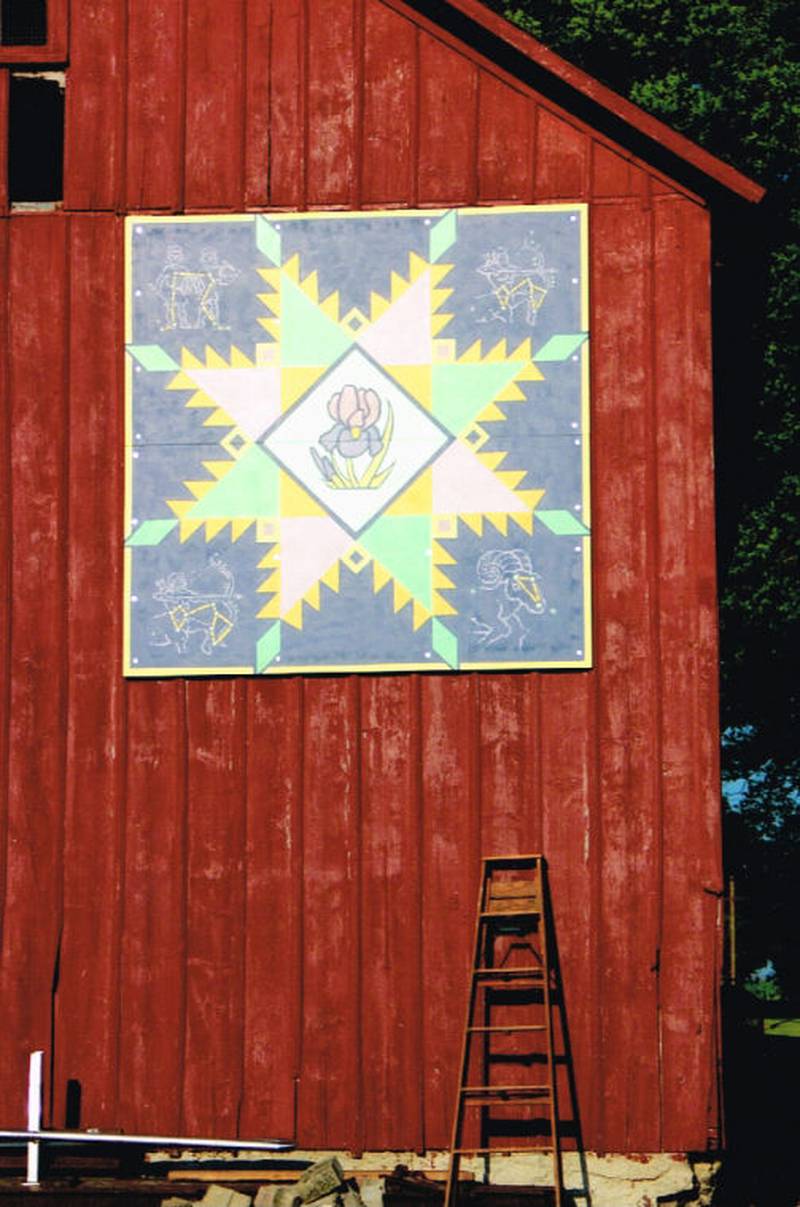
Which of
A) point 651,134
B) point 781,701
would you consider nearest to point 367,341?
point 651,134

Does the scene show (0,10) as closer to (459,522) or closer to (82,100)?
(82,100)

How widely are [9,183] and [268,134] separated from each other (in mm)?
1778

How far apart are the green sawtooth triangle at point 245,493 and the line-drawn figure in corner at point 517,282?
1653 mm

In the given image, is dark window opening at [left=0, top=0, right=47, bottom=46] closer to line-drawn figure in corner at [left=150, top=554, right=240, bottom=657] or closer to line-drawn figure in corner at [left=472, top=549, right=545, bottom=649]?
line-drawn figure in corner at [left=150, top=554, right=240, bottom=657]

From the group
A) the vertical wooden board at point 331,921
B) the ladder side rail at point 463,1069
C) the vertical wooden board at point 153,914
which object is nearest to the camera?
the ladder side rail at point 463,1069

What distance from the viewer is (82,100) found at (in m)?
14.7

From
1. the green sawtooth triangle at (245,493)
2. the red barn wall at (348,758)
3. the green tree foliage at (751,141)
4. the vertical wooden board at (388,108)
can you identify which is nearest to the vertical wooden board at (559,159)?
the red barn wall at (348,758)

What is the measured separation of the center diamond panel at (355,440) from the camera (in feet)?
46.0

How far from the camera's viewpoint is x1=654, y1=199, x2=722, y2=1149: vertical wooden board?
13.5 meters

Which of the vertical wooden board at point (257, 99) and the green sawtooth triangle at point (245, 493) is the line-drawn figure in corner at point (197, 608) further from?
the vertical wooden board at point (257, 99)

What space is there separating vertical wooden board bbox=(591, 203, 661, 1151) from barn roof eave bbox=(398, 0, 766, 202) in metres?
0.46

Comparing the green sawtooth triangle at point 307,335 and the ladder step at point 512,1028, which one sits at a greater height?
the green sawtooth triangle at point 307,335

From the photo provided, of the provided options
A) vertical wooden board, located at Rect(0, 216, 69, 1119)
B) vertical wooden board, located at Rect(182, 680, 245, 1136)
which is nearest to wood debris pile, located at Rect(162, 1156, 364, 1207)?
vertical wooden board, located at Rect(182, 680, 245, 1136)

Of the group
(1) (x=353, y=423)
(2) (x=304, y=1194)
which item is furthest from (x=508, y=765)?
(2) (x=304, y=1194)
